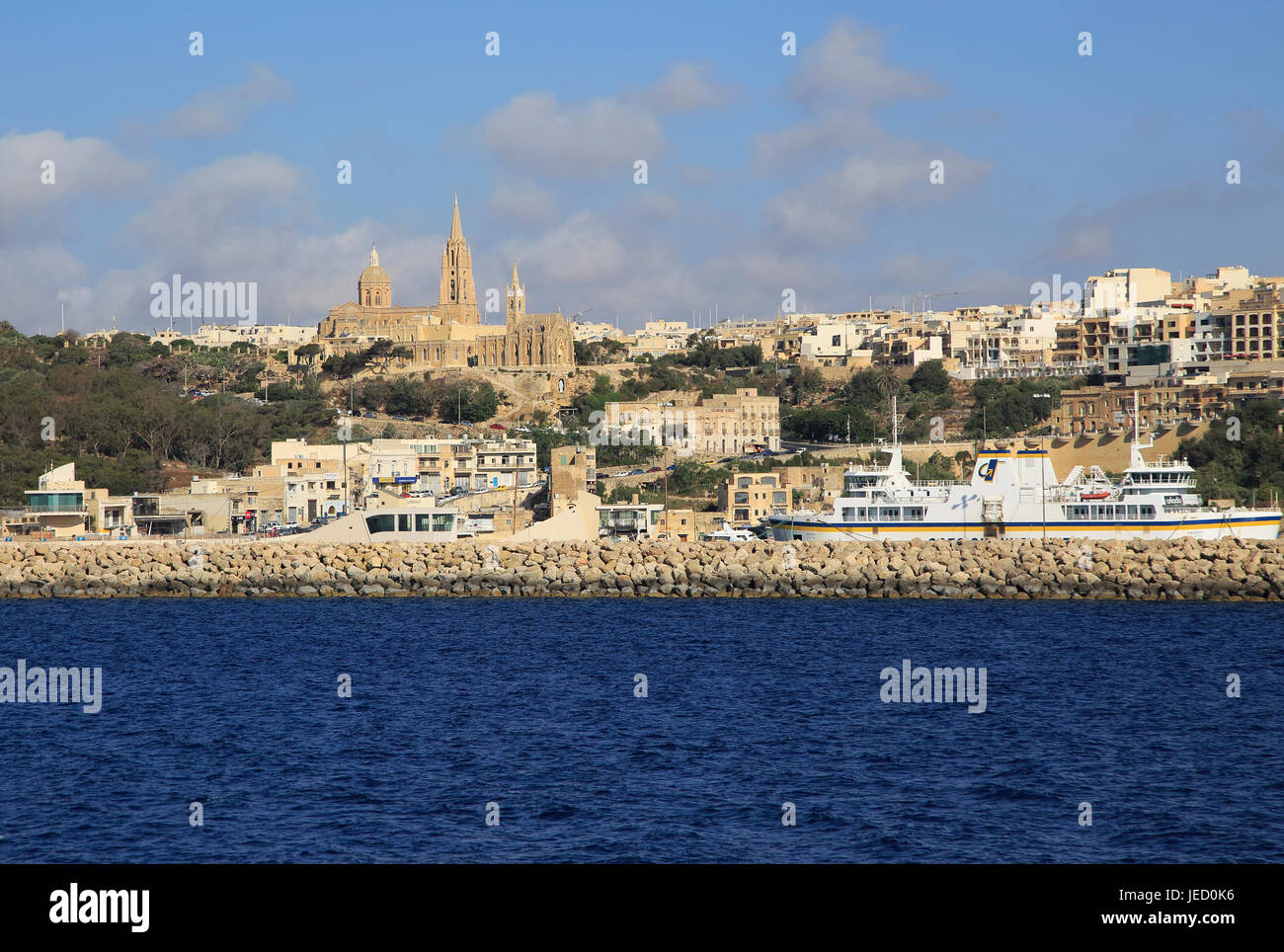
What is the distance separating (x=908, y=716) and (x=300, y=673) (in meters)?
11.4

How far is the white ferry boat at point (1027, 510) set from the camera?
1791 inches

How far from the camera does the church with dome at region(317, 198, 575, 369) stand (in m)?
123

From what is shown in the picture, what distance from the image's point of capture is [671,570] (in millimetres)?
41812

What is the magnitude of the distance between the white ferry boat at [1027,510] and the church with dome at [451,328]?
7522 centimetres

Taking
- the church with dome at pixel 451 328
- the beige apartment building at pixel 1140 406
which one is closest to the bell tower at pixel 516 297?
the church with dome at pixel 451 328

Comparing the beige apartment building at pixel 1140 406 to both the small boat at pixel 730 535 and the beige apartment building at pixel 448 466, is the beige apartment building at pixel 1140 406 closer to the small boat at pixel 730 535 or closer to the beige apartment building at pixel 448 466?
the small boat at pixel 730 535

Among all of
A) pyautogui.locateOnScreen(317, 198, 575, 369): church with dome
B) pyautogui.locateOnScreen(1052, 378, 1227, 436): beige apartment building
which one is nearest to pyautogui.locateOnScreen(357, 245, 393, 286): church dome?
pyautogui.locateOnScreen(317, 198, 575, 369): church with dome

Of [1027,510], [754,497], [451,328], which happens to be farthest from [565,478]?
[451,328]

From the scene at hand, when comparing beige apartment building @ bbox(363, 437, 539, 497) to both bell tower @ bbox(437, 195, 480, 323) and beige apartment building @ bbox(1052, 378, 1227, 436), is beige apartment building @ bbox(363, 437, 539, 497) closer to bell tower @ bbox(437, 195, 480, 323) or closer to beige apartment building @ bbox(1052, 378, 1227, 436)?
beige apartment building @ bbox(1052, 378, 1227, 436)

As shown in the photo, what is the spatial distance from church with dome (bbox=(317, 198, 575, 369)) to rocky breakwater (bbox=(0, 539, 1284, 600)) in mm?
77430

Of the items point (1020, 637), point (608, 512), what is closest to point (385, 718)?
point (1020, 637)

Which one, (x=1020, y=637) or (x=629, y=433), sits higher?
(x=629, y=433)
